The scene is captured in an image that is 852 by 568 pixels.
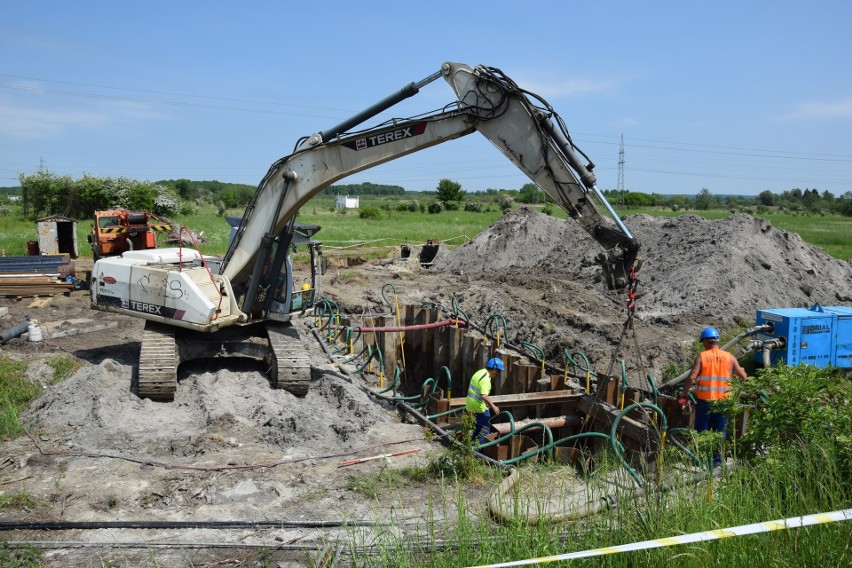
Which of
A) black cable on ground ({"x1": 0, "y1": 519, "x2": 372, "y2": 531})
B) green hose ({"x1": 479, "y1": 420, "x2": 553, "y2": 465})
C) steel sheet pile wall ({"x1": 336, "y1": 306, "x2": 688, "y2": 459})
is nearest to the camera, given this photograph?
black cable on ground ({"x1": 0, "y1": 519, "x2": 372, "y2": 531})

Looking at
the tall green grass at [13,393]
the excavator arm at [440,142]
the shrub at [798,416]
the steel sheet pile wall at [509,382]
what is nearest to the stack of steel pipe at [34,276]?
the tall green grass at [13,393]

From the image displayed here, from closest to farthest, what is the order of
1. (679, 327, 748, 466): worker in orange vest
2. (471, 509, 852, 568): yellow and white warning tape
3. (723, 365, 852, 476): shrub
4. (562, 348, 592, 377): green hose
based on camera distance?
1. (471, 509, 852, 568): yellow and white warning tape
2. (723, 365, 852, 476): shrub
3. (679, 327, 748, 466): worker in orange vest
4. (562, 348, 592, 377): green hose

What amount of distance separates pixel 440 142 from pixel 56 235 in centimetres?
1857

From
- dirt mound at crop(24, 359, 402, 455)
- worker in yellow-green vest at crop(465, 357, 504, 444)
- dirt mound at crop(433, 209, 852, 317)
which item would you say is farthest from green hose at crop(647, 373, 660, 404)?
dirt mound at crop(433, 209, 852, 317)

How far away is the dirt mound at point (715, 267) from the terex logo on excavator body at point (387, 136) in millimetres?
9978

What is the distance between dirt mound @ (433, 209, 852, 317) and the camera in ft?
56.2

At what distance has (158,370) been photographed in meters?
9.30

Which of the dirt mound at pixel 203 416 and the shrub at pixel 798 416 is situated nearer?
the shrub at pixel 798 416

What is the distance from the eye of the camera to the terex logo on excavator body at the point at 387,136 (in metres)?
8.70

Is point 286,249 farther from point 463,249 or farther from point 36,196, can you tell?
point 36,196

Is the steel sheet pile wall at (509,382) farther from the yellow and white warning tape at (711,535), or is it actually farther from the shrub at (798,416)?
the yellow and white warning tape at (711,535)

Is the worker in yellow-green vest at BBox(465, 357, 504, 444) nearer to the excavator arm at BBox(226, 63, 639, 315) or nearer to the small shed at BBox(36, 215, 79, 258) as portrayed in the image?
the excavator arm at BBox(226, 63, 639, 315)

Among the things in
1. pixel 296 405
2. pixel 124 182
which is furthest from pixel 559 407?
pixel 124 182

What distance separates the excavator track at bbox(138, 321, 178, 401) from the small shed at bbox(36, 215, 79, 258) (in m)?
15.4
